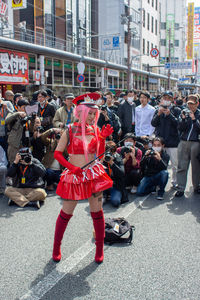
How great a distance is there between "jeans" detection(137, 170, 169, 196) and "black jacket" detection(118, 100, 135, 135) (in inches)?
97.9

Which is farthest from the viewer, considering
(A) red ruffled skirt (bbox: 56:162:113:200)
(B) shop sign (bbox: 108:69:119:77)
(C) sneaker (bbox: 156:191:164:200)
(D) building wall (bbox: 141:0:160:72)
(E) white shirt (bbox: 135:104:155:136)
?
(D) building wall (bbox: 141:0:160:72)

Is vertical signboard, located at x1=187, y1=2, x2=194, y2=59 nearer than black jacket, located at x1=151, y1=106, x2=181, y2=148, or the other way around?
black jacket, located at x1=151, y1=106, x2=181, y2=148

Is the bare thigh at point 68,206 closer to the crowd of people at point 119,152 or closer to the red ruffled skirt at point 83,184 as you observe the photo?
the red ruffled skirt at point 83,184

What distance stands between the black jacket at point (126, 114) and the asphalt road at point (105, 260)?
3501 millimetres

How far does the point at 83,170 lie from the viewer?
3193mm

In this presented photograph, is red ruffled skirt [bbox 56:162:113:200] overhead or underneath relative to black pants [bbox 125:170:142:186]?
overhead

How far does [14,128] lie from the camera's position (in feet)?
20.8

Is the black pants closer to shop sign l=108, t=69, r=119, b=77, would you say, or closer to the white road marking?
the white road marking

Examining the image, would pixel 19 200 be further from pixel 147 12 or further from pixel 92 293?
pixel 147 12

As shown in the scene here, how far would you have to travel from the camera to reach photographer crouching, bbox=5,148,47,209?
5.23 meters

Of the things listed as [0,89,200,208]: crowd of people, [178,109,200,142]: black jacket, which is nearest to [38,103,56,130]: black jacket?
[0,89,200,208]: crowd of people

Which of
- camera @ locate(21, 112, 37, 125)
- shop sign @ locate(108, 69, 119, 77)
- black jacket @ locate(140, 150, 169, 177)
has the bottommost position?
black jacket @ locate(140, 150, 169, 177)

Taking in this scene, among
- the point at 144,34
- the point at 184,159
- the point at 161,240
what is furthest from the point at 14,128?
the point at 144,34

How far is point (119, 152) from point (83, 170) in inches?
121
